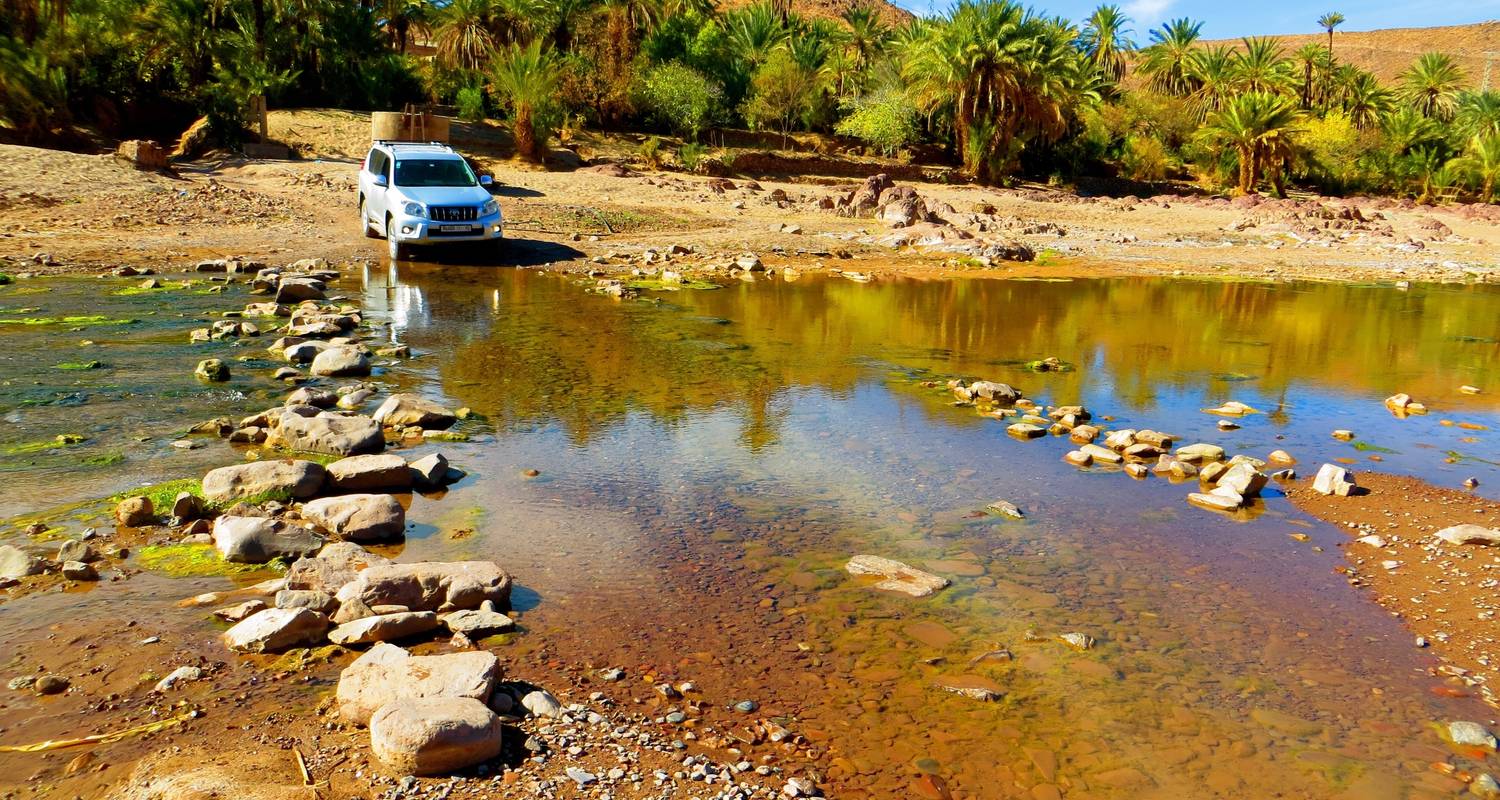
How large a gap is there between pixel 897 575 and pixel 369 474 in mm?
3788

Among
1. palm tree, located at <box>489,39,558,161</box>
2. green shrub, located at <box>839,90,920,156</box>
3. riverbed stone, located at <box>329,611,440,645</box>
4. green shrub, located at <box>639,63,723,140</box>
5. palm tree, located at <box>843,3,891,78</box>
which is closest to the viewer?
riverbed stone, located at <box>329,611,440,645</box>

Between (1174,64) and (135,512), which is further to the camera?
(1174,64)

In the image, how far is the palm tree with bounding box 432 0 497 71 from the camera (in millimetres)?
41594

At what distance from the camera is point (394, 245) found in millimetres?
19078

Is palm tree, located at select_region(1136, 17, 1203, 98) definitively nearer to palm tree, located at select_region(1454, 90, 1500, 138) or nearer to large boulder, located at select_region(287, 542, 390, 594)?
palm tree, located at select_region(1454, 90, 1500, 138)

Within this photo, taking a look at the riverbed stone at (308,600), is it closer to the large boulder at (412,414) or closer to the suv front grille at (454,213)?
the large boulder at (412,414)

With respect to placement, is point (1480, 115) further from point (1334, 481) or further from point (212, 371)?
point (212, 371)

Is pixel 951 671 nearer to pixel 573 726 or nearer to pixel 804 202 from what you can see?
pixel 573 726

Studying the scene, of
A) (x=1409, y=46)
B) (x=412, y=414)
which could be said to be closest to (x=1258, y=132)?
(x=412, y=414)

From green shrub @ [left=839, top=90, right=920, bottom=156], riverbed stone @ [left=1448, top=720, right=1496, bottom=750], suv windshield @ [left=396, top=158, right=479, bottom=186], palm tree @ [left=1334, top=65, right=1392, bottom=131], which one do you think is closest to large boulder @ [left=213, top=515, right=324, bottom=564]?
riverbed stone @ [left=1448, top=720, right=1496, bottom=750]

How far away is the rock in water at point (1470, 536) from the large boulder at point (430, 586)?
6175mm

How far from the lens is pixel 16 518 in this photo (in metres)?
6.30

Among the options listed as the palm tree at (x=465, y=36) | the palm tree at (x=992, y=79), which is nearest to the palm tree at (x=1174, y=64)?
the palm tree at (x=992, y=79)

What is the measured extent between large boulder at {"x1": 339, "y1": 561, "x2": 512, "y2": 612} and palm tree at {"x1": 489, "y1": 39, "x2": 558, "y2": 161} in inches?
1107
